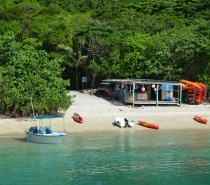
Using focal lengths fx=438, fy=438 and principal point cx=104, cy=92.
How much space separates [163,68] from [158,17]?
27.0m

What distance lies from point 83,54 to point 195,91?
15673mm

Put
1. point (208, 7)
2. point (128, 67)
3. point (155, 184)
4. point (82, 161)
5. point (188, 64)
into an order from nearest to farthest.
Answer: point (155, 184), point (82, 161), point (188, 64), point (128, 67), point (208, 7)

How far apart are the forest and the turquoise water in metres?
5.36

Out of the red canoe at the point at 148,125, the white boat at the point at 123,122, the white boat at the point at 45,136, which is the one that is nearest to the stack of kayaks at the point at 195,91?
the red canoe at the point at 148,125

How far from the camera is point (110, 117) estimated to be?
35.8m

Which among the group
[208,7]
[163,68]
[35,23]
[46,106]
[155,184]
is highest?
[208,7]

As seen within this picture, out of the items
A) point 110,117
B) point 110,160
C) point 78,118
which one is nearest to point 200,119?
point 110,117

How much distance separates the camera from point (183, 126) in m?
35.2

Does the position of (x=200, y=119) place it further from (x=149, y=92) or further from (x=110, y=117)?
(x=110, y=117)

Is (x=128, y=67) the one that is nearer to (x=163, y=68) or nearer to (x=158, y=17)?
(x=163, y=68)

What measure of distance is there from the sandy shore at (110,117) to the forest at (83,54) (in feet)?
5.26

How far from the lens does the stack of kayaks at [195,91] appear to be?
41812 millimetres

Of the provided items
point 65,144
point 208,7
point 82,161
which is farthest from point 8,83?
point 208,7

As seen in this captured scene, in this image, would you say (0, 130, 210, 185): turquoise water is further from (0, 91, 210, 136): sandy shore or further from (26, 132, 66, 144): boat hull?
(0, 91, 210, 136): sandy shore
